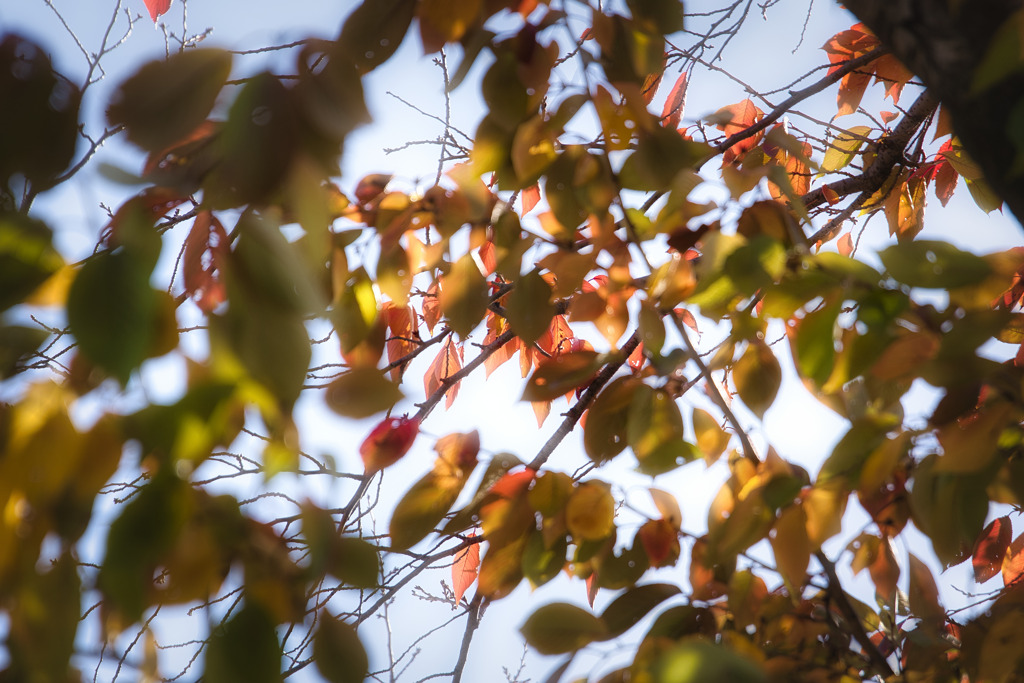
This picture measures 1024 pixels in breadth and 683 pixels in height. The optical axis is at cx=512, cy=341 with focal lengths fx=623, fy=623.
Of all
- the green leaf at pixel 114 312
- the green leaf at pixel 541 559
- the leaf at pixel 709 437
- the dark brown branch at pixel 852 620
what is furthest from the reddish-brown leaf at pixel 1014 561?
the green leaf at pixel 114 312

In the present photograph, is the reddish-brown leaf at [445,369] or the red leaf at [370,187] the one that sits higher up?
the reddish-brown leaf at [445,369]

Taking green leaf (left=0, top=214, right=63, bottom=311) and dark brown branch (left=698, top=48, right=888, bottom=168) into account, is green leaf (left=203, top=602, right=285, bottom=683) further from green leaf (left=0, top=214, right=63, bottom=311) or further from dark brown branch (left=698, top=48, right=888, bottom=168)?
dark brown branch (left=698, top=48, right=888, bottom=168)

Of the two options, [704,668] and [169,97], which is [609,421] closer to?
[704,668]

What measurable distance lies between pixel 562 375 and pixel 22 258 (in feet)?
1.24

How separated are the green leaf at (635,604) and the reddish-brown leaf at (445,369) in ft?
1.69

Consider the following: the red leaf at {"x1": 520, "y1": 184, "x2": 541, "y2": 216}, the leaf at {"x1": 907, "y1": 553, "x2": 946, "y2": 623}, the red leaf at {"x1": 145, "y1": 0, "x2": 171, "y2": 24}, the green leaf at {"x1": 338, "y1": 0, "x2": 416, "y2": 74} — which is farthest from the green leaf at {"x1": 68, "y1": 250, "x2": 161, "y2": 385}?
the red leaf at {"x1": 145, "y1": 0, "x2": 171, "y2": 24}

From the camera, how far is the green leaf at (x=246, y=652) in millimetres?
301

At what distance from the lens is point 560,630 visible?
1.54ft

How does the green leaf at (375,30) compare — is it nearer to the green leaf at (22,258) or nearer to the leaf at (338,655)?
the green leaf at (22,258)

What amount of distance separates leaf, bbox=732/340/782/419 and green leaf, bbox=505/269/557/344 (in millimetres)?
182

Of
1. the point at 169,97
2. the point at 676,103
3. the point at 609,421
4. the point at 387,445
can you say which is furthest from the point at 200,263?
the point at 676,103

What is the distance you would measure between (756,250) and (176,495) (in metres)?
0.36

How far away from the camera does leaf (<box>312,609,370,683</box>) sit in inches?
14.3

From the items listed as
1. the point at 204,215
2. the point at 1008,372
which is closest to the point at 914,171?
the point at 1008,372
